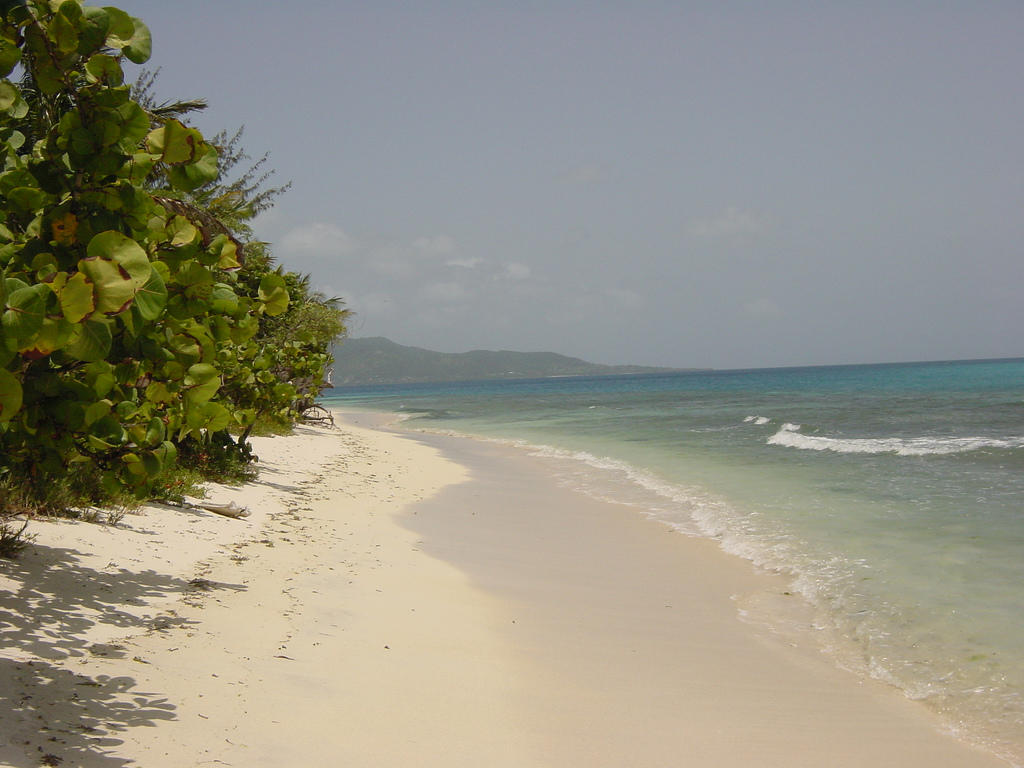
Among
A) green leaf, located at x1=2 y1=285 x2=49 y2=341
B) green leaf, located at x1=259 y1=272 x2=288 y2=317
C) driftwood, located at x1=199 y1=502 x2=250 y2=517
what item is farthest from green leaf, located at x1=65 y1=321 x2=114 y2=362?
driftwood, located at x1=199 y1=502 x2=250 y2=517

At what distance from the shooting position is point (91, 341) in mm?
2842

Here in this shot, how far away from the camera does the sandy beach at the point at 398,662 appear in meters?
3.29

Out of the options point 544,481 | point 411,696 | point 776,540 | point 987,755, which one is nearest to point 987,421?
point 544,481

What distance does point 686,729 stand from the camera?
398 cm

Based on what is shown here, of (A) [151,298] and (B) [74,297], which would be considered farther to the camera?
(A) [151,298]

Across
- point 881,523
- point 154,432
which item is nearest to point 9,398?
point 154,432

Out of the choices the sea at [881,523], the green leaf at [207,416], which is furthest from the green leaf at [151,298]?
the sea at [881,523]

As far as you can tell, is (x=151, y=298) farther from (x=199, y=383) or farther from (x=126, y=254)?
(x=199, y=383)

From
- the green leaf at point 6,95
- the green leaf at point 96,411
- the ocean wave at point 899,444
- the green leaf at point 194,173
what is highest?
the green leaf at point 6,95

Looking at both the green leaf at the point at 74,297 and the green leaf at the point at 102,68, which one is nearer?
the green leaf at the point at 74,297

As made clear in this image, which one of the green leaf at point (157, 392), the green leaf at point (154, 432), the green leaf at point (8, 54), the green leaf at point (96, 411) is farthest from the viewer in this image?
the green leaf at point (157, 392)

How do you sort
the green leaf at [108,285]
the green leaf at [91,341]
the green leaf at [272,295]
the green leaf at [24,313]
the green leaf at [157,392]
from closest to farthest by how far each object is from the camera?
the green leaf at [24,313] < the green leaf at [108,285] < the green leaf at [91,341] < the green leaf at [157,392] < the green leaf at [272,295]

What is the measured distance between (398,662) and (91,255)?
9.31 feet

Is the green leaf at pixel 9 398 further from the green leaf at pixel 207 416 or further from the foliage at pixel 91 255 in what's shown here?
the green leaf at pixel 207 416
